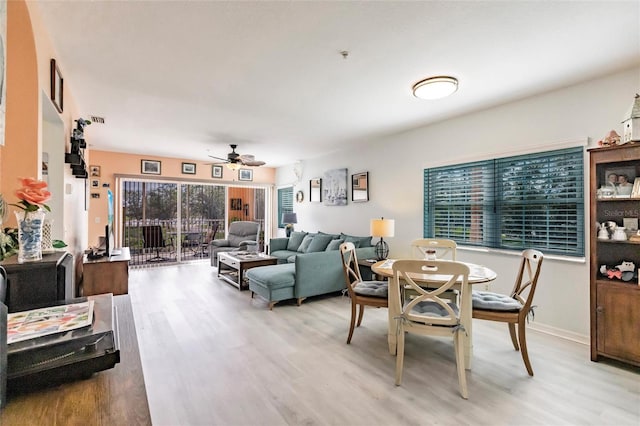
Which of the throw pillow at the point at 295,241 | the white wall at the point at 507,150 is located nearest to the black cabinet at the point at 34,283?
the white wall at the point at 507,150

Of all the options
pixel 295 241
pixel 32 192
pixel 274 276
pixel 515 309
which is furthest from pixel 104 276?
pixel 515 309

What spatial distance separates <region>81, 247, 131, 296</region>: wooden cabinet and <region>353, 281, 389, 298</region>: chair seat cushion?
297 centimetres

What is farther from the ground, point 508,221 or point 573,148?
point 573,148

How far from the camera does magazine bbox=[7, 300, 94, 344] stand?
0.90 m

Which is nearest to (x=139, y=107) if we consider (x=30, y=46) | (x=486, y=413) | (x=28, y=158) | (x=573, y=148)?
(x=30, y=46)

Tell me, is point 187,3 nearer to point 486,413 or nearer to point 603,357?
point 486,413

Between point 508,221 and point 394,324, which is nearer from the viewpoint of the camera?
point 394,324

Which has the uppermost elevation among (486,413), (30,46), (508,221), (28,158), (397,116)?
(397,116)

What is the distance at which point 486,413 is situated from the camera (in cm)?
195

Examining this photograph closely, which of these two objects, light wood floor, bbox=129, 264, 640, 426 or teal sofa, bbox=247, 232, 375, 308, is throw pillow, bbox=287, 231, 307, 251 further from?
light wood floor, bbox=129, 264, 640, 426

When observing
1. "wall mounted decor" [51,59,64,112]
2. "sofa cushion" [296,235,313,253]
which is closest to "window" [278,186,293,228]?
"sofa cushion" [296,235,313,253]

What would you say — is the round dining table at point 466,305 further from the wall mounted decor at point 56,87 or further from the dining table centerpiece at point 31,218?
the wall mounted decor at point 56,87

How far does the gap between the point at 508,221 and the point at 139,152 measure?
701 cm

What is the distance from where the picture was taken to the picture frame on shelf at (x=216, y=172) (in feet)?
25.2
